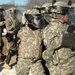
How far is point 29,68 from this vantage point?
22.7ft

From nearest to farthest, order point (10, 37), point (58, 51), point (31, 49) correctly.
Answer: point (58, 51), point (31, 49), point (10, 37)

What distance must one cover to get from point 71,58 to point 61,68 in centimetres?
27

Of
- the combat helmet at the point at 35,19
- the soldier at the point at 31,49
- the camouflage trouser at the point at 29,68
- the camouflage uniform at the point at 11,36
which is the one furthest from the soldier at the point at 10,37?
the camouflage trouser at the point at 29,68

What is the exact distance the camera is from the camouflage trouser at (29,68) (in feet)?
22.0

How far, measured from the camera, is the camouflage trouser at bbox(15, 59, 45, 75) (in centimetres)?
671

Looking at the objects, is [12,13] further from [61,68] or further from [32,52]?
[61,68]

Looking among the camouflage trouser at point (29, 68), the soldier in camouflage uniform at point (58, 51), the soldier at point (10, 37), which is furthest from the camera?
the soldier at point (10, 37)

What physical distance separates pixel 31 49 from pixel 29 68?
389mm

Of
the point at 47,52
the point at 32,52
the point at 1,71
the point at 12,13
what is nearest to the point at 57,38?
the point at 47,52

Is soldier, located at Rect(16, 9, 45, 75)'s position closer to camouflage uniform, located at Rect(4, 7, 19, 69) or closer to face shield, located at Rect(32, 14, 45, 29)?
face shield, located at Rect(32, 14, 45, 29)

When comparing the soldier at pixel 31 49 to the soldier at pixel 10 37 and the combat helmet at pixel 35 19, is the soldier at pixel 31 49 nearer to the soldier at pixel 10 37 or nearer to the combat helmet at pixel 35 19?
the combat helmet at pixel 35 19

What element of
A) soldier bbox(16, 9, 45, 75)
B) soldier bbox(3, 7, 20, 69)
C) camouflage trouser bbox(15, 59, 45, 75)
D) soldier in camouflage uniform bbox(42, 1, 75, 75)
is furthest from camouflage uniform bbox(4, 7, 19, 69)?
soldier in camouflage uniform bbox(42, 1, 75, 75)

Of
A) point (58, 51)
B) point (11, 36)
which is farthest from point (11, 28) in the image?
point (58, 51)

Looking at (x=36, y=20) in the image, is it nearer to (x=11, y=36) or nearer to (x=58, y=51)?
(x=58, y=51)
